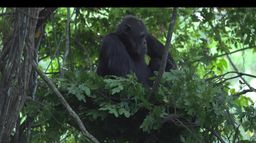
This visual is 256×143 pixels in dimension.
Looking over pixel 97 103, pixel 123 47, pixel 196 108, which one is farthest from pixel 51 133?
pixel 123 47

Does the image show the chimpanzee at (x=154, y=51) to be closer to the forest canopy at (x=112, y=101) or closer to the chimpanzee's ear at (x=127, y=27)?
the chimpanzee's ear at (x=127, y=27)

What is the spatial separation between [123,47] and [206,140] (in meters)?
1.55

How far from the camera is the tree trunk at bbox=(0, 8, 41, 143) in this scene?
3072 millimetres

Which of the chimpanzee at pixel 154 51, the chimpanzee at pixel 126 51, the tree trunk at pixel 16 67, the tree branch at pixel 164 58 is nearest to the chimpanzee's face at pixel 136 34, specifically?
the chimpanzee at pixel 126 51

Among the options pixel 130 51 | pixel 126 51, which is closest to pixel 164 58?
pixel 126 51

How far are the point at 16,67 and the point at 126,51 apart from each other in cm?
234

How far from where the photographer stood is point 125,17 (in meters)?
5.61

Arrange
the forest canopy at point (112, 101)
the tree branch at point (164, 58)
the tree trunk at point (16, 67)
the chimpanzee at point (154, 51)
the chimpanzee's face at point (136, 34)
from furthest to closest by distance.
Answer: the chimpanzee at point (154, 51) → the chimpanzee's face at point (136, 34) → the tree branch at point (164, 58) → the forest canopy at point (112, 101) → the tree trunk at point (16, 67)

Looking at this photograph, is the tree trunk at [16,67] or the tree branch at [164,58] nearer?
the tree trunk at [16,67]

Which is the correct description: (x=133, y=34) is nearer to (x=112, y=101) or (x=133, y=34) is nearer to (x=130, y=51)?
(x=130, y=51)

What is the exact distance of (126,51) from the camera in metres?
5.45

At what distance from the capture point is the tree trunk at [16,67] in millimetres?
3072

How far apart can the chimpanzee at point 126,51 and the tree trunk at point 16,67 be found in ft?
6.07

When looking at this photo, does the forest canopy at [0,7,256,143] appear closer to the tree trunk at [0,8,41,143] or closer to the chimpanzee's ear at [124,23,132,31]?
the tree trunk at [0,8,41,143]
